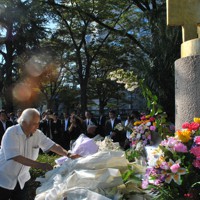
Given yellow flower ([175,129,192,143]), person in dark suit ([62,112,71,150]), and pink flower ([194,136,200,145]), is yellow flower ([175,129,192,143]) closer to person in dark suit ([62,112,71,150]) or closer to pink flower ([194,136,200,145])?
pink flower ([194,136,200,145])

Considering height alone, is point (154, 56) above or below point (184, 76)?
above

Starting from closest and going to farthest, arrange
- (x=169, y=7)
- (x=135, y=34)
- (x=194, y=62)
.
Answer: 1. (x=194, y=62)
2. (x=169, y=7)
3. (x=135, y=34)

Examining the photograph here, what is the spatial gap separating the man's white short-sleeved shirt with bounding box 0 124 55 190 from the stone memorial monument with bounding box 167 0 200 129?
1.66 metres

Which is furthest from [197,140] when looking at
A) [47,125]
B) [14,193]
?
[47,125]

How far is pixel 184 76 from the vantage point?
3.33 meters

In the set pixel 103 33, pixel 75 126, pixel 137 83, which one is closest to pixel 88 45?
pixel 103 33

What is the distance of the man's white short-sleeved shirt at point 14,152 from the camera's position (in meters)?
3.69

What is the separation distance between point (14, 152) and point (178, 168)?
193 centimetres

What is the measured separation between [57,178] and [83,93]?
1685cm

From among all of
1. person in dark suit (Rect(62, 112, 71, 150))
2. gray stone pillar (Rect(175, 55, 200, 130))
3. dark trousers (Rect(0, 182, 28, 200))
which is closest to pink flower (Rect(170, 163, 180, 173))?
gray stone pillar (Rect(175, 55, 200, 130))

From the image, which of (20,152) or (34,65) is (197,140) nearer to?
(20,152)

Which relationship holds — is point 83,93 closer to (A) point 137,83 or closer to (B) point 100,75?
(B) point 100,75

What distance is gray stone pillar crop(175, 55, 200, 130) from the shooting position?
3.21 meters

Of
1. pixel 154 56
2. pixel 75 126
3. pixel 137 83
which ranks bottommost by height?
pixel 75 126
